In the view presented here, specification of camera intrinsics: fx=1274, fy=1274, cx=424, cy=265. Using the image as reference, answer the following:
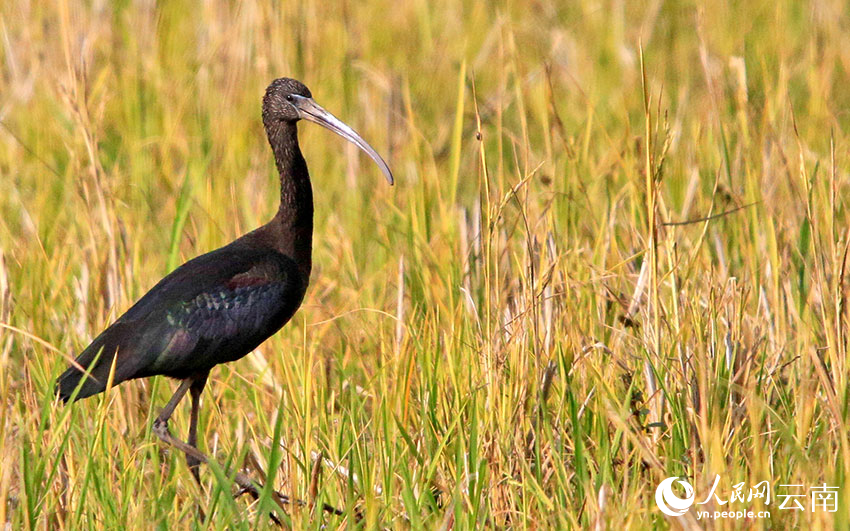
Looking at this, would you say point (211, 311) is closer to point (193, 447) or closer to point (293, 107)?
point (193, 447)

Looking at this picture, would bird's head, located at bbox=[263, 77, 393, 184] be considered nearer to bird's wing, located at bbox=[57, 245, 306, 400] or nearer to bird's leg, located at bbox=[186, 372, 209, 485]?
bird's wing, located at bbox=[57, 245, 306, 400]

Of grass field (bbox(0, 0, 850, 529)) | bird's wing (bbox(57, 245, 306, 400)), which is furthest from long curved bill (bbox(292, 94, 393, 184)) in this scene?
bird's wing (bbox(57, 245, 306, 400))

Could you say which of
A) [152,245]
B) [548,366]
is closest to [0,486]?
[548,366]

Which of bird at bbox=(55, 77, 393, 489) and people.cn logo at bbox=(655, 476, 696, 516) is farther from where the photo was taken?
bird at bbox=(55, 77, 393, 489)

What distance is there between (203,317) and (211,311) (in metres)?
0.03

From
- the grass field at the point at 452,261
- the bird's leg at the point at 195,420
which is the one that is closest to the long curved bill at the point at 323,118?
the grass field at the point at 452,261

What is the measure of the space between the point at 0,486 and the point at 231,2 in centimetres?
505

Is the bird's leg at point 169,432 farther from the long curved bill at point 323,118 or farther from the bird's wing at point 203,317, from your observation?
the long curved bill at point 323,118

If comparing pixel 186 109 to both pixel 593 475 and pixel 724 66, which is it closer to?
pixel 724 66

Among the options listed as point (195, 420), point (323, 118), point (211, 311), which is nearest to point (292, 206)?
point (323, 118)

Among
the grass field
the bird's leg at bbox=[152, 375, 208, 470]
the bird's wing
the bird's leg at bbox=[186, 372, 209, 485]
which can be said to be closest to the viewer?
the grass field

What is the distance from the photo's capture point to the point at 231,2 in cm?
786

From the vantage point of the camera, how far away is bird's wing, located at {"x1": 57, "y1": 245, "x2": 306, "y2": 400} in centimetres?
427

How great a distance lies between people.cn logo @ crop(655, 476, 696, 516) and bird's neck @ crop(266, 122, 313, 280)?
1834 millimetres
